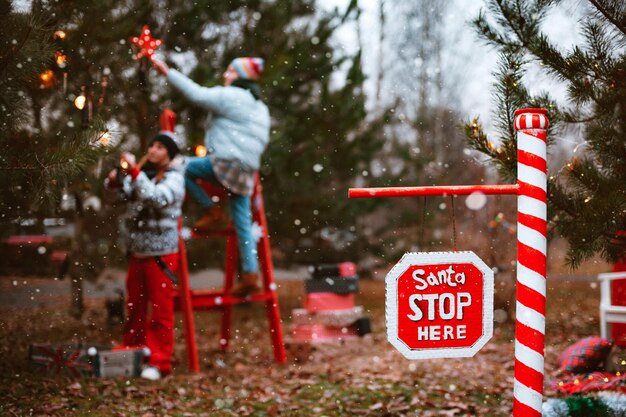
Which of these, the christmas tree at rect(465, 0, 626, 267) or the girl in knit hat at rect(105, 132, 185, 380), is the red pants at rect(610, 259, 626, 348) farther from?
the girl in knit hat at rect(105, 132, 185, 380)

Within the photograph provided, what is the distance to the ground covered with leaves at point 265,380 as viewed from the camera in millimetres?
4031

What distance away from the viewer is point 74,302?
23.6 feet

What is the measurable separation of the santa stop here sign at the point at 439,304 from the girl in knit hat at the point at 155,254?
2.65 m

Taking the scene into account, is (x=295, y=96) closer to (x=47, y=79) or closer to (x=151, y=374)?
(x=47, y=79)

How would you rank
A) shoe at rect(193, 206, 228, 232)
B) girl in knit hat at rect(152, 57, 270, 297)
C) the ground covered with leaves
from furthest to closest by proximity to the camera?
1. shoe at rect(193, 206, 228, 232)
2. girl in knit hat at rect(152, 57, 270, 297)
3. the ground covered with leaves

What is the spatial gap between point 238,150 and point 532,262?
2.91 m

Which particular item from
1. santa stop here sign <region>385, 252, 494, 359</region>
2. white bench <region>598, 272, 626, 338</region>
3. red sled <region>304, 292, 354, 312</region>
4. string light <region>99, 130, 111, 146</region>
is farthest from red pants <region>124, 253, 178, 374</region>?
white bench <region>598, 272, 626, 338</region>

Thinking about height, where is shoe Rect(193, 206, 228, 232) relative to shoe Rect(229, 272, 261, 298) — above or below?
above

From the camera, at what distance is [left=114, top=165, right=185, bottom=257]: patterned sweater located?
4.85 meters

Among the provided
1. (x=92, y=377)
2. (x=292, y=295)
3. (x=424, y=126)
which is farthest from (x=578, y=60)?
(x=424, y=126)

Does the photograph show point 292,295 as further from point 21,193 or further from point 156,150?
point 21,193

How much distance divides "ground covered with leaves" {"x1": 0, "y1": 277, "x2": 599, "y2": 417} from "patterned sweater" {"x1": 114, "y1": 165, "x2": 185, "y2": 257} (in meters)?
0.95

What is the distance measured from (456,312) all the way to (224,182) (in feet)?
9.31

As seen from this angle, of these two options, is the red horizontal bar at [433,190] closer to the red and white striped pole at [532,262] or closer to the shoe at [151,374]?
the red and white striped pole at [532,262]
